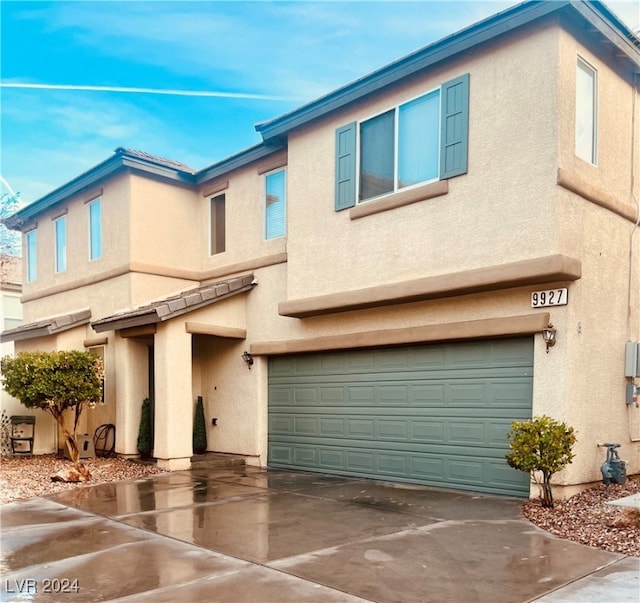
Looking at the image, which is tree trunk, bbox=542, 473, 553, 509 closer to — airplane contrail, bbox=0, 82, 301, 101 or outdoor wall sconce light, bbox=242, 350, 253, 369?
outdoor wall sconce light, bbox=242, 350, 253, 369

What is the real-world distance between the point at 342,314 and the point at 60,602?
6.95 m

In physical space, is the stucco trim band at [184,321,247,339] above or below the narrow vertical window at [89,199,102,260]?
below

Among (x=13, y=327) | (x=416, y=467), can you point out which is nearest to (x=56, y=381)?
(x=416, y=467)

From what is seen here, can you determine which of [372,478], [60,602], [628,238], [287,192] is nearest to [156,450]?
[372,478]

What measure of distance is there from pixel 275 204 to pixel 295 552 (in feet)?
27.5

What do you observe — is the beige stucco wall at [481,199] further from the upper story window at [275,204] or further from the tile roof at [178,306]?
the tile roof at [178,306]

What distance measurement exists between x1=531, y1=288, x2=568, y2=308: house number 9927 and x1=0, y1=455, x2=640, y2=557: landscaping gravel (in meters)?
2.60

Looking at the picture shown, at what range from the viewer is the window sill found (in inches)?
358

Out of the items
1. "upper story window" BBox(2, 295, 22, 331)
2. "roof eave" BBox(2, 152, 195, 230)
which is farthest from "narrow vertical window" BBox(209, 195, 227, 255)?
"upper story window" BBox(2, 295, 22, 331)

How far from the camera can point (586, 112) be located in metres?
8.80

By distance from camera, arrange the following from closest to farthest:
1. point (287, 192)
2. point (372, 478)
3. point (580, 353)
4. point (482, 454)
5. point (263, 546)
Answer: point (263, 546), point (580, 353), point (482, 454), point (372, 478), point (287, 192)

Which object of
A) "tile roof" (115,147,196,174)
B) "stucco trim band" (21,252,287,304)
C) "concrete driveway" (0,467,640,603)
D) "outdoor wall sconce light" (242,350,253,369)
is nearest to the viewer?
"concrete driveway" (0,467,640,603)

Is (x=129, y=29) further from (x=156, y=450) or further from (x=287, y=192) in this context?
(x=156, y=450)

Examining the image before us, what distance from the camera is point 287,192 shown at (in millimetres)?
11727
